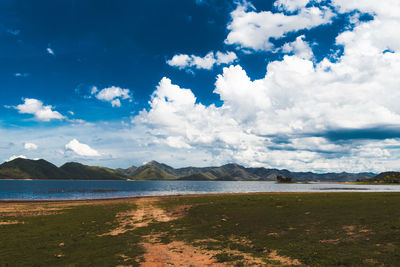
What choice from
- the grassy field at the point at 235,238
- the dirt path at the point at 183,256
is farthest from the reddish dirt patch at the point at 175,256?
the grassy field at the point at 235,238

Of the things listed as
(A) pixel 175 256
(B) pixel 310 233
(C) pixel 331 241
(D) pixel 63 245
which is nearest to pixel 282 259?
(C) pixel 331 241

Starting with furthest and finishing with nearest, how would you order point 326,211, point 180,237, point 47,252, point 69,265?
point 326,211
point 180,237
point 47,252
point 69,265

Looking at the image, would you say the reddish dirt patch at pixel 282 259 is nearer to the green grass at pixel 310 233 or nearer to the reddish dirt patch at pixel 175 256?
the green grass at pixel 310 233

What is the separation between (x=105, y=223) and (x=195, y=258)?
86.6 ft

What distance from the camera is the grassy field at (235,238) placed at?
20859 mm

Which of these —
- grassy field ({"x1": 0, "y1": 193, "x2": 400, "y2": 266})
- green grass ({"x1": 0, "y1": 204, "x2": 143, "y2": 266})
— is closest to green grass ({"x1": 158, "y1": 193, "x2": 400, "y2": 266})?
grassy field ({"x1": 0, "y1": 193, "x2": 400, "y2": 266})

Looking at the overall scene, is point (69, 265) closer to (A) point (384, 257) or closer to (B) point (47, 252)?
(B) point (47, 252)

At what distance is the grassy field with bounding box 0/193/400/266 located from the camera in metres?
20.9

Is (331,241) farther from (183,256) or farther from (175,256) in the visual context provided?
(175,256)

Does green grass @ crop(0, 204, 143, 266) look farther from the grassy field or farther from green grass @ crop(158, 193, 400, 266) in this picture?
green grass @ crop(158, 193, 400, 266)

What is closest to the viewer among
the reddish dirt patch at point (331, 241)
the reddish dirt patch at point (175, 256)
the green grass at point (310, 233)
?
the green grass at point (310, 233)

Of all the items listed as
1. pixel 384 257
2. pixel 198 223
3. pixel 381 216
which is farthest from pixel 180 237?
pixel 381 216

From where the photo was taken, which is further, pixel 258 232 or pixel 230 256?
pixel 258 232

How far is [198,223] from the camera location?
129 ft
